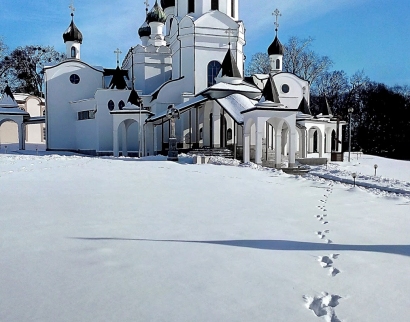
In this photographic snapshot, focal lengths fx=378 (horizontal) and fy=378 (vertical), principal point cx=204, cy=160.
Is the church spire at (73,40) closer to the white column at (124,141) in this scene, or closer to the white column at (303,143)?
the white column at (124,141)

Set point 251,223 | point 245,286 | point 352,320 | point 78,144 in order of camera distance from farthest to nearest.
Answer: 1. point 78,144
2. point 251,223
3. point 245,286
4. point 352,320

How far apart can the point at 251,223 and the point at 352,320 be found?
9.22ft

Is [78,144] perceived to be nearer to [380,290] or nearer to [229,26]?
[229,26]

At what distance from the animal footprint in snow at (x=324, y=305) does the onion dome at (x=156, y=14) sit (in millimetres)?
28461

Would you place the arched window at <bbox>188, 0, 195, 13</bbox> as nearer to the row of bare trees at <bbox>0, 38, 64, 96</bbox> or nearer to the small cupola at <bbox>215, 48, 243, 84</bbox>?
the small cupola at <bbox>215, 48, 243, 84</bbox>

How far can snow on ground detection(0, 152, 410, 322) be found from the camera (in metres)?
2.77

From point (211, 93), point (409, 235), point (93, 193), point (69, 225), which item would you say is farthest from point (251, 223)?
point (211, 93)

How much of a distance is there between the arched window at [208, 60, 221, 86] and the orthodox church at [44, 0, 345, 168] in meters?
0.06

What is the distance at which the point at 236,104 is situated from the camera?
19250mm

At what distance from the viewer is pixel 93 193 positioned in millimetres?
7531

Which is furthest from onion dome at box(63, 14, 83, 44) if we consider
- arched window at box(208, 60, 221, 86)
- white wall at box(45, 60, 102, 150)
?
arched window at box(208, 60, 221, 86)

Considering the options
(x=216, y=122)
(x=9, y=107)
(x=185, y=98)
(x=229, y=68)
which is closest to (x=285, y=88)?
(x=229, y=68)

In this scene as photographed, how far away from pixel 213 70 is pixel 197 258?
21761 mm

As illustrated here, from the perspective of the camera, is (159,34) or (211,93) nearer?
(211,93)
